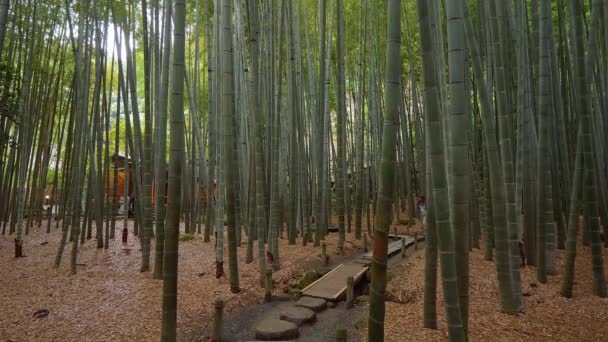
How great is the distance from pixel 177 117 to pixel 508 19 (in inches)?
146

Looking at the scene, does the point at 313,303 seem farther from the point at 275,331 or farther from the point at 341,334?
the point at 341,334

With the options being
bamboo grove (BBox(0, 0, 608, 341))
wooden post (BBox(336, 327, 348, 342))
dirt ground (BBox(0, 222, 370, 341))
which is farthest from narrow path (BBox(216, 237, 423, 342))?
wooden post (BBox(336, 327, 348, 342))

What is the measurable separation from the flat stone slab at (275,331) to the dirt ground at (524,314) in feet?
1.90

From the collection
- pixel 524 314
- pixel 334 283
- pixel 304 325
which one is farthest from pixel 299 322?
pixel 524 314

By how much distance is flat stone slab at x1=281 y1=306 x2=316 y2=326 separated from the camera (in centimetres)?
341

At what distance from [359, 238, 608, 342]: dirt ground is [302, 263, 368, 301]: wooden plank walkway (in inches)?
21.9

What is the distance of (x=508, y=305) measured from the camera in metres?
2.96

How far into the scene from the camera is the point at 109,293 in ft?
12.4

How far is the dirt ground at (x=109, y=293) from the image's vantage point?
3.00 meters

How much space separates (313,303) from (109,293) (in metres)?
2.07

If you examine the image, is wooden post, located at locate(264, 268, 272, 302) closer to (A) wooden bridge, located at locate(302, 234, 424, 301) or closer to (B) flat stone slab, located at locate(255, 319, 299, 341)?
Answer: (A) wooden bridge, located at locate(302, 234, 424, 301)

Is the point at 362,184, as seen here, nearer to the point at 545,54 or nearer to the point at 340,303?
the point at 340,303

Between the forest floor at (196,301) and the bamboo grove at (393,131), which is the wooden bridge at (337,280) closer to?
the forest floor at (196,301)

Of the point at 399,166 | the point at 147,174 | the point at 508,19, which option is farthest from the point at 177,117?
the point at 399,166
